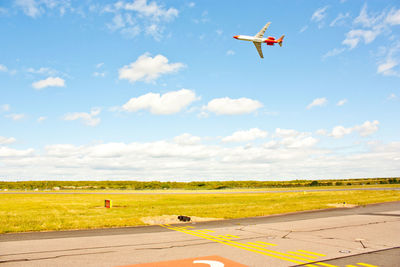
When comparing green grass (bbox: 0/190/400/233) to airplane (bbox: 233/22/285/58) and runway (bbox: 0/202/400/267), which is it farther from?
airplane (bbox: 233/22/285/58)

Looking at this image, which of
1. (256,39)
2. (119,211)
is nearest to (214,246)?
(119,211)

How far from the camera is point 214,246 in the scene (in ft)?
39.7

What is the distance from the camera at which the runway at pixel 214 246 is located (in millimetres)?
9750

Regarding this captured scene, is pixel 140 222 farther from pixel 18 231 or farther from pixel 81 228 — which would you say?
pixel 18 231

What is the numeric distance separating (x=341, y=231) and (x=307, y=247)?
4837 millimetres

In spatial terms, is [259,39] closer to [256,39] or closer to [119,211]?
[256,39]

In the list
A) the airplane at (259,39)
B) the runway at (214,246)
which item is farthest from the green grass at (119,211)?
the airplane at (259,39)

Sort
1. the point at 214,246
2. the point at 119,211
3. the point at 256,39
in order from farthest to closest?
1. the point at 256,39
2. the point at 119,211
3. the point at 214,246

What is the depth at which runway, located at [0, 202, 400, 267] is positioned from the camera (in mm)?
9750

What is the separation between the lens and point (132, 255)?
1060cm

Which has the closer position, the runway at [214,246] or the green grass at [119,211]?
the runway at [214,246]

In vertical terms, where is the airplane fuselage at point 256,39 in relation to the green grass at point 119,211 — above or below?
above

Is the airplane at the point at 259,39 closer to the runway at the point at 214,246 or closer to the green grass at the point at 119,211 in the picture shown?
the green grass at the point at 119,211

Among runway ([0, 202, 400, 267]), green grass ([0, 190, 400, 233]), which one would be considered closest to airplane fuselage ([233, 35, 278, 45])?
green grass ([0, 190, 400, 233])
